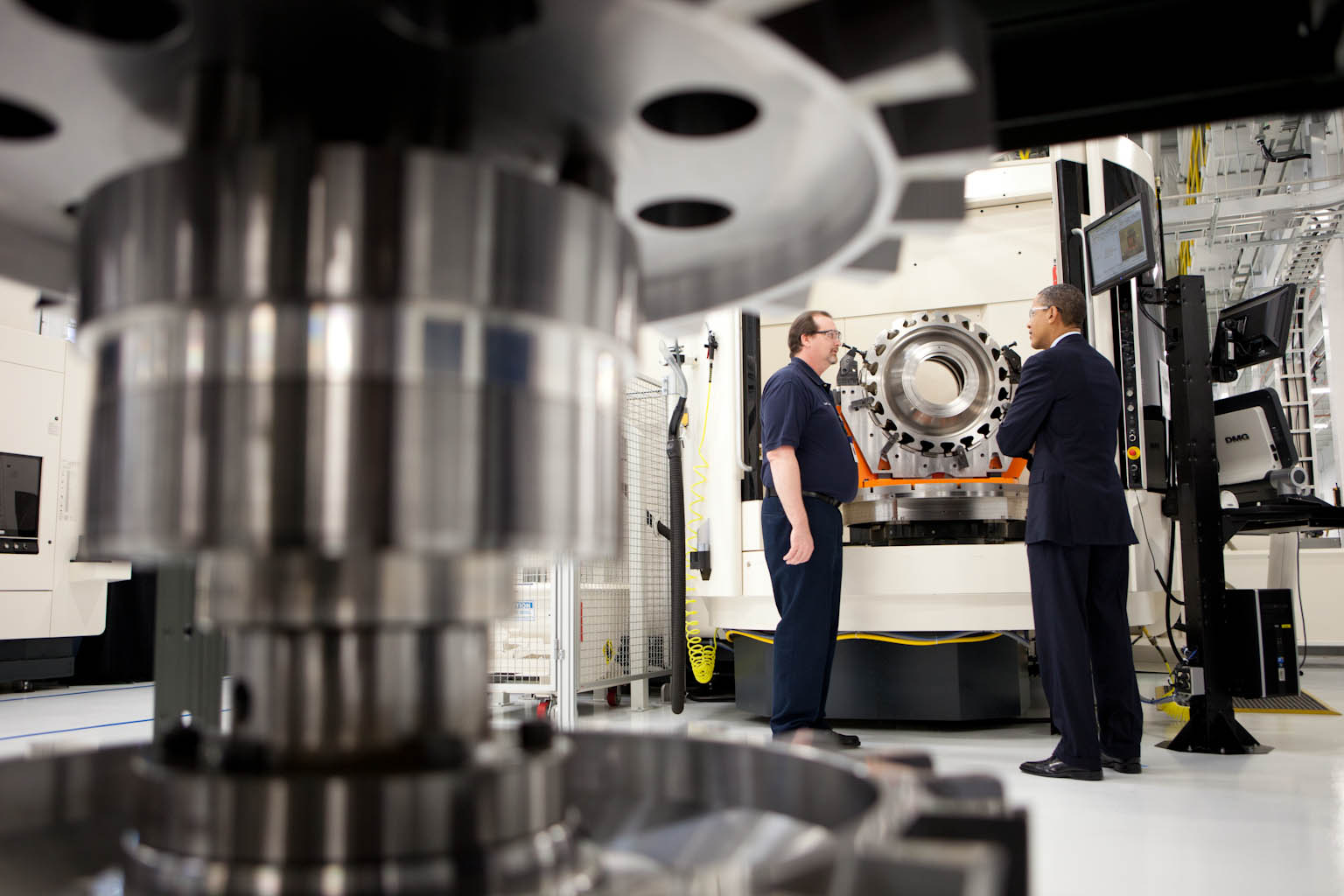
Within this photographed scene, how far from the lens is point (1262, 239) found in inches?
284

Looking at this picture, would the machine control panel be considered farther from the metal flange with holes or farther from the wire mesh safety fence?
the wire mesh safety fence

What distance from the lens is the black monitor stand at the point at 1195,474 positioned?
3242 mm

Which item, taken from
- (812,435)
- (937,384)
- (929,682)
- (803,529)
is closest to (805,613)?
(803,529)

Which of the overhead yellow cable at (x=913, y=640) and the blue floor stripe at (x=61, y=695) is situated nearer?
the overhead yellow cable at (x=913, y=640)

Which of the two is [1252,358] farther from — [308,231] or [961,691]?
[308,231]

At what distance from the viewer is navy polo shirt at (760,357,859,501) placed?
313 cm

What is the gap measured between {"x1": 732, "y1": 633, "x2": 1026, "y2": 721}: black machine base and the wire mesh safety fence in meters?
0.80

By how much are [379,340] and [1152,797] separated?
100 inches

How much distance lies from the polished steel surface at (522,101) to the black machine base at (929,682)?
3013 millimetres

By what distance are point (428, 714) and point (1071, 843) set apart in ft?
5.87

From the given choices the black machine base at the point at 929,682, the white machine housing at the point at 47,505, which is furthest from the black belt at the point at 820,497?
the white machine housing at the point at 47,505

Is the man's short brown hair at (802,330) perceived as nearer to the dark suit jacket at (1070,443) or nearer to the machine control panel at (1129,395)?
the dark suit jacket at (1070,443)

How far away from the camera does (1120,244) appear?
349 centimetres

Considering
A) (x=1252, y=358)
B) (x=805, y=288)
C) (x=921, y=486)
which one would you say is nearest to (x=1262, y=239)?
(x=1252, y=358)
